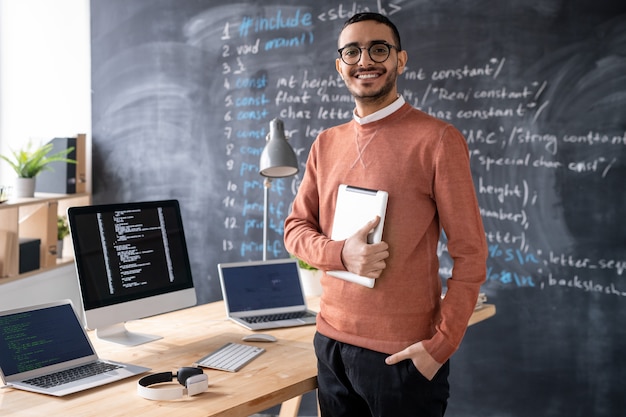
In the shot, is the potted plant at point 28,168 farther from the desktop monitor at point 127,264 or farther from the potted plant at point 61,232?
the desktop monitor at point 127,264

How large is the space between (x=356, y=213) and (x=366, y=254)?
13 cm

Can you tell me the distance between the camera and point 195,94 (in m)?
3.79

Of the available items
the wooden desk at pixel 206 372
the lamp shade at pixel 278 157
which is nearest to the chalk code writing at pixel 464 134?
the lamp shade at pixel 278 157

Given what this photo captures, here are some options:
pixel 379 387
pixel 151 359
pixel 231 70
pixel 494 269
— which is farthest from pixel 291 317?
pixel 231 70

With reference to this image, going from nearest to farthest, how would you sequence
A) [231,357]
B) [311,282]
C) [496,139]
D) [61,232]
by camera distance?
[231,357] < [311,282] < [496,139] < [61,232]

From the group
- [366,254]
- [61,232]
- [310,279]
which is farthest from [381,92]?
[61,232]

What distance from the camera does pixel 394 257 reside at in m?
1.71

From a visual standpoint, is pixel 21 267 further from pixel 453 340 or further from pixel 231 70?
pixel 453 340

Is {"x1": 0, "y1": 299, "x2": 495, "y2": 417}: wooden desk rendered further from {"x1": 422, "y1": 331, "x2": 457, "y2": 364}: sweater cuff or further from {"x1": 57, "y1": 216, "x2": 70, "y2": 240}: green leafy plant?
{"x1": 57, "y1": 216, "x2": 70, "y2": 240}: green leafy plant

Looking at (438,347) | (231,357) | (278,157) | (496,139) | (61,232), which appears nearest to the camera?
(438,347)

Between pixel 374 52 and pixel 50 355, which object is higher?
pixel 374 52

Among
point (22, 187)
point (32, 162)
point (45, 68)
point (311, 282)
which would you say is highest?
point (45, 68)

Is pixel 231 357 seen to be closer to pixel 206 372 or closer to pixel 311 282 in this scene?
pixel 206 372

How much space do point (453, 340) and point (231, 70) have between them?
7.83 ft
